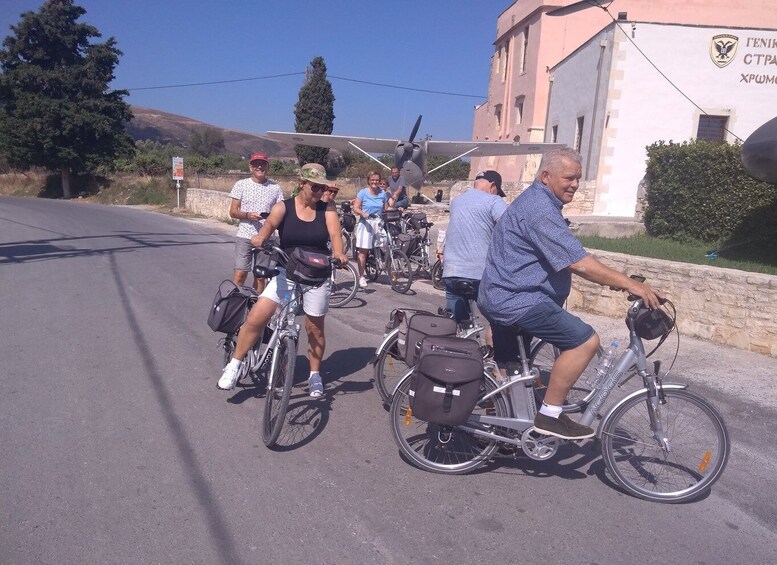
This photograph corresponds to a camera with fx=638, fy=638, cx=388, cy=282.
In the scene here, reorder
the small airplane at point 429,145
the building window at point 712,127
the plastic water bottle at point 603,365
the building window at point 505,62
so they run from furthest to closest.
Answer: the building window at point 505,62 < the small airplane at point 429,145 < the building window at point 712,127 < the plastic water bottle at point 603,365

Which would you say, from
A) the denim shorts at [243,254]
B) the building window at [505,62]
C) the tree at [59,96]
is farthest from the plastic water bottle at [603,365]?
the tree at [59,96]

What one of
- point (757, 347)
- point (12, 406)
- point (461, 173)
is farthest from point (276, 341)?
point (461, 173)

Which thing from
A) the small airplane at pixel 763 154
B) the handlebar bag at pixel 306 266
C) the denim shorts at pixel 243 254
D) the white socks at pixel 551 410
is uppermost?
the small airplane at pixel 763 154

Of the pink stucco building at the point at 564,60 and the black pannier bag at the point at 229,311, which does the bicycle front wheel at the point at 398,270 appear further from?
the pink stucco building at the point at 564,60

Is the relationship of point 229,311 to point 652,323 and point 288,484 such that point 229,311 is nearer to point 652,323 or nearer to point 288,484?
point 288,484

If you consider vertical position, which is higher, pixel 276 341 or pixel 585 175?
pixel 585 175

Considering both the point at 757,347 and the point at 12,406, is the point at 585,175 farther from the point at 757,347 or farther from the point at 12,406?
the point at 12,406

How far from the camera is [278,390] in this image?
4.31 m

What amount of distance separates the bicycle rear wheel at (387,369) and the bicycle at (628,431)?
0.87 meters

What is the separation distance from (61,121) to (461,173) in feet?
99.5

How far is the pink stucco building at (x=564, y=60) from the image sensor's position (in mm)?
19484

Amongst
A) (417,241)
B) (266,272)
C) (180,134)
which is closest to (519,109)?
(417,241)

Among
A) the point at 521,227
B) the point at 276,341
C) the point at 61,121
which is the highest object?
the point at 61,121

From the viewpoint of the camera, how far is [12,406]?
4.79m
